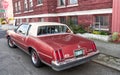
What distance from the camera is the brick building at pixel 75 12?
948cm

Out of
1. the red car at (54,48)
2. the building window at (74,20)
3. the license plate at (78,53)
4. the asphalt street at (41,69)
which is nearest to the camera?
the red car at (54,48)

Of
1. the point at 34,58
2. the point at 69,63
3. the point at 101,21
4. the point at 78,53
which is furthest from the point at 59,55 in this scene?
the point at 101,21

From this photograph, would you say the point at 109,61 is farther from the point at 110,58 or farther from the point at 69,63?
the point at 69,63

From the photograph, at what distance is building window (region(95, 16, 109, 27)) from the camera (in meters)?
9.62

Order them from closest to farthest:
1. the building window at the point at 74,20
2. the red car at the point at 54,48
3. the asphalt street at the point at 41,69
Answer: the red car at the point at 54,48 → the asphalt street at the point at 41,69 → the building window at the point at 74,20

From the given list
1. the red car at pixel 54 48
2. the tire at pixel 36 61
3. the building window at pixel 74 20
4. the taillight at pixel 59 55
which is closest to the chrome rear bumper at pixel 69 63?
the red car at pixel 54 48

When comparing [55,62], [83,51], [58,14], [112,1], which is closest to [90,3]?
[112,1]

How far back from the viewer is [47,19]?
574 inches

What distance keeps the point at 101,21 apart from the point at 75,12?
267 cm

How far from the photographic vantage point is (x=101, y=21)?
1000 cm

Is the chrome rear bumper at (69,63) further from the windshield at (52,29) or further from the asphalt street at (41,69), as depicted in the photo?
the windshield at (52,29)

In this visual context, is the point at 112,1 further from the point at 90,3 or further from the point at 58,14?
the point at 58,14

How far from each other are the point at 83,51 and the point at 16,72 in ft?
7.25

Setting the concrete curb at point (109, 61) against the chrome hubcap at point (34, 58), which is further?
the chrome hubcap at point (34, 58)
